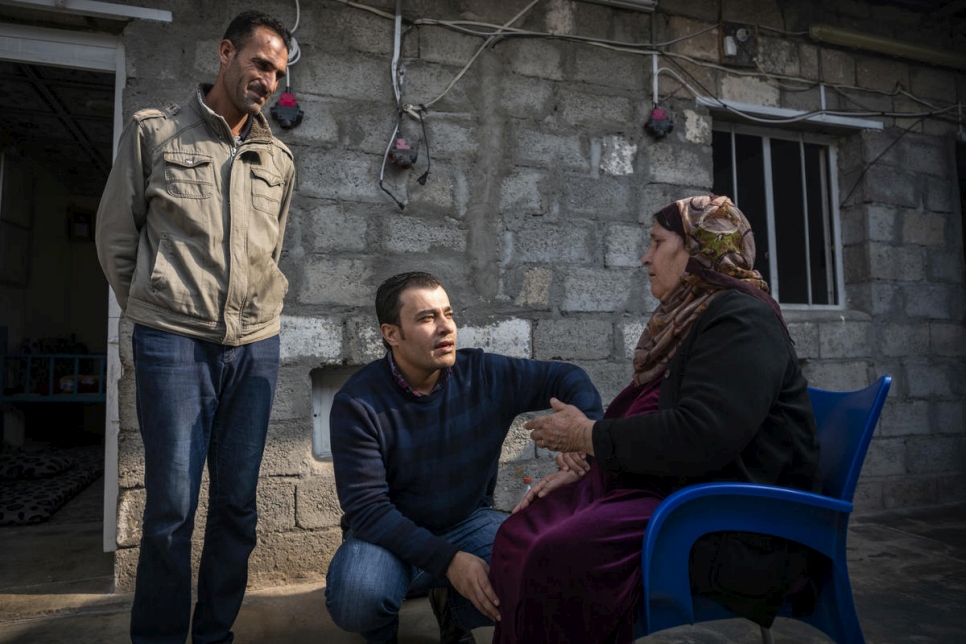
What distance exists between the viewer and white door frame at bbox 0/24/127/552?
2881 mm

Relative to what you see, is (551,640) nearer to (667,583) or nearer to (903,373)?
(667,583)

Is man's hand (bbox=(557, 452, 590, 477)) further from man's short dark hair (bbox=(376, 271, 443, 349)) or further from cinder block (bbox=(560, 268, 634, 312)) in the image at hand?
cinder block (bbox=(560, 268, 634, 312))

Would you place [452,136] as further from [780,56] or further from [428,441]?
[780,56]

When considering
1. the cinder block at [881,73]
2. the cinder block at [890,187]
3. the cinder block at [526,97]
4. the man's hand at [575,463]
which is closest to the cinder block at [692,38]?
the cinder block at [526,97]

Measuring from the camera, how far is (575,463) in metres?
1.78

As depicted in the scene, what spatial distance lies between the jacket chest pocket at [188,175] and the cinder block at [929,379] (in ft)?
14.3

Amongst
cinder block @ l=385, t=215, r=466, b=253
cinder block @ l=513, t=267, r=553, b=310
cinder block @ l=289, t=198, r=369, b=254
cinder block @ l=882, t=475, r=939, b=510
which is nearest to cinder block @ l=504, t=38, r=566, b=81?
cinder block @ l=385, t=215, r=466, b=253

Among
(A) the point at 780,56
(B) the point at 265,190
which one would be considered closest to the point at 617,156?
(A) the point at 780,56

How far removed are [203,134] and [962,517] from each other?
4661mm

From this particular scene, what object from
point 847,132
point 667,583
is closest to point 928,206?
point 847,132

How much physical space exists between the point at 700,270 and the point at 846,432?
505mm

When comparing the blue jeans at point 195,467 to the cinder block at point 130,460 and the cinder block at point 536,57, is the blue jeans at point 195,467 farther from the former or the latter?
the cinder block at point 536,57

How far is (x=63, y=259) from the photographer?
8289mm

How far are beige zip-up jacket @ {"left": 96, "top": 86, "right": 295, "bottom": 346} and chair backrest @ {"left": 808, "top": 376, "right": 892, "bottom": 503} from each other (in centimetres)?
168
